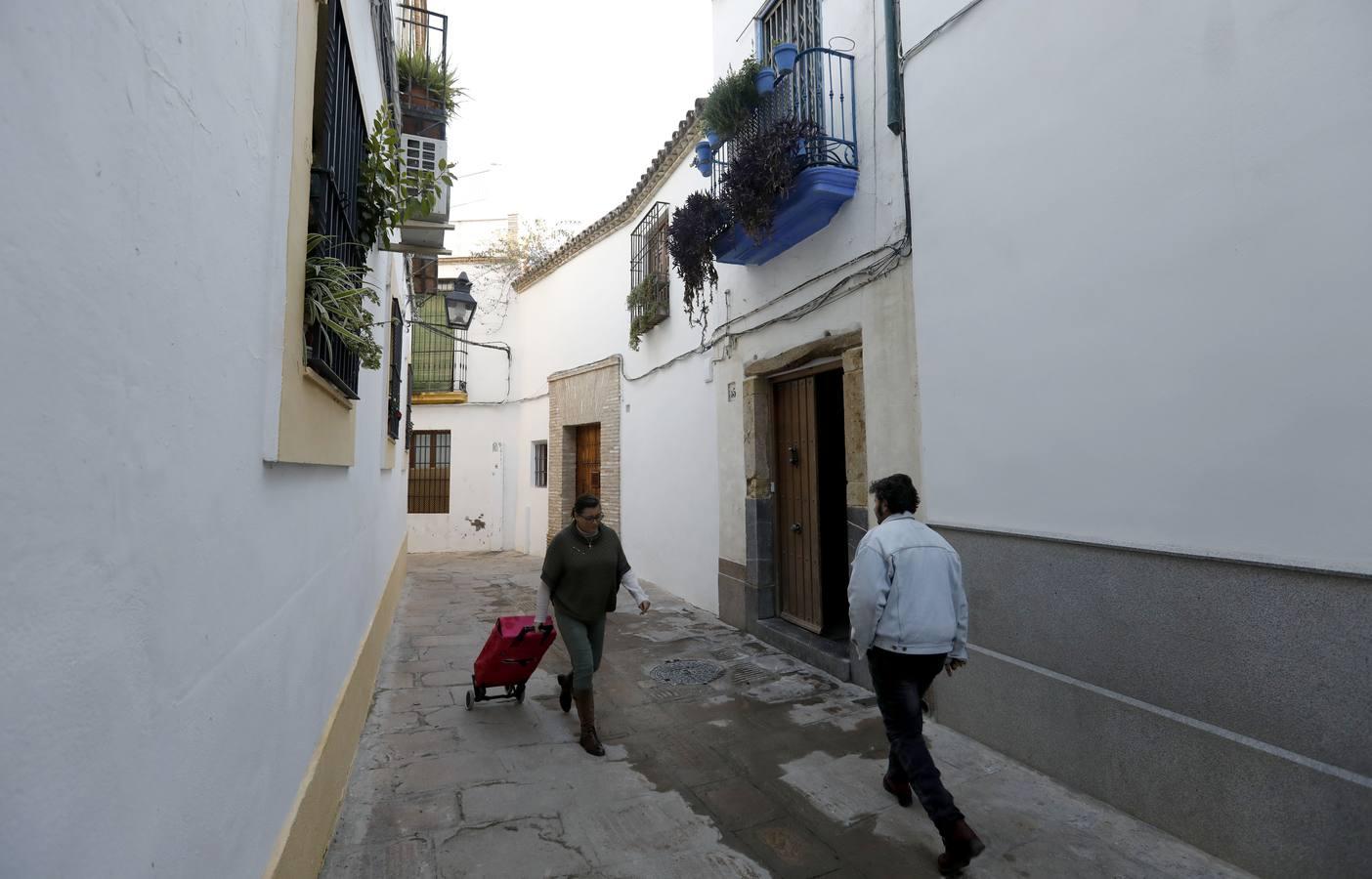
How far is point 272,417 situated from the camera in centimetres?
194

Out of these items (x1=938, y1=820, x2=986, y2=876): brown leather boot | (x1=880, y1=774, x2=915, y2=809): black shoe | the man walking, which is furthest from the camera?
(x1=880, y1=774, x2=915, y2=809): black shoe

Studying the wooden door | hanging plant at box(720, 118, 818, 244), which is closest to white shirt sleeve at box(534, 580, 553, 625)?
the wooden door

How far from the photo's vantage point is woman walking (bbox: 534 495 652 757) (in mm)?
Result: 4102

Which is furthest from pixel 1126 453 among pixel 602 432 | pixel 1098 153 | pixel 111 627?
Result: pixel 602 432

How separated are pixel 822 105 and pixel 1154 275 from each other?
3.09 m

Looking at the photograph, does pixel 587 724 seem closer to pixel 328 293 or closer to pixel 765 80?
pixel 328 293

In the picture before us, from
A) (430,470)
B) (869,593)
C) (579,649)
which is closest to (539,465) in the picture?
(430,470)

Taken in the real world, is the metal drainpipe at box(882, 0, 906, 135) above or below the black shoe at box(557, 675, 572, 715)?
above

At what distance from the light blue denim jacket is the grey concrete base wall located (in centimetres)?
82

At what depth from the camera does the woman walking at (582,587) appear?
4102 mm

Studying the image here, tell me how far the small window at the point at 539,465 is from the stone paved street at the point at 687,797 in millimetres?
8077

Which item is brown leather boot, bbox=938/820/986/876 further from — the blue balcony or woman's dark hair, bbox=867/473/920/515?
the blue balcony

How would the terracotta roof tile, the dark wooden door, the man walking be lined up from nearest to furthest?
the man walking, the terracotta roof tile, the dark wooden door

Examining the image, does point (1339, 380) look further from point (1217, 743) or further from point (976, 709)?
point (976, 709)
